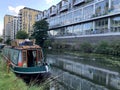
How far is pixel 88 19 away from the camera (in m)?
44.8

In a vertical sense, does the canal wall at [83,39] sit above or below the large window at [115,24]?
below

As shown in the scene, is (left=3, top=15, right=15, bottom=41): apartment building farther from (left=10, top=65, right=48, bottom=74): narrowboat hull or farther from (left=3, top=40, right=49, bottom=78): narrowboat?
(left=10, top=65, right=48, bottom=74): narrowboat hull

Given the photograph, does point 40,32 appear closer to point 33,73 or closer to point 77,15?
point 77,15

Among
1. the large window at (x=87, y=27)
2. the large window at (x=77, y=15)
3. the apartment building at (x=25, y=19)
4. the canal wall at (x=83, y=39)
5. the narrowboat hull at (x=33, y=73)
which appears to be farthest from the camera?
the apartment building at (x=25, y=19)

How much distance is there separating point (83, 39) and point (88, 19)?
464 centimetres

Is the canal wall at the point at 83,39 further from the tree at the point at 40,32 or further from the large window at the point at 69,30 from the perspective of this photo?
the tree at the point at 40,32

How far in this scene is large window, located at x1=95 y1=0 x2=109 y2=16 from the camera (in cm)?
3953

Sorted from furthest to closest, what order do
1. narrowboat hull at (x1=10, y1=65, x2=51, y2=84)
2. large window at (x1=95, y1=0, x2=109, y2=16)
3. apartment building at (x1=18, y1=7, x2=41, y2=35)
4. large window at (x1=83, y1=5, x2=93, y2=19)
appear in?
apartment building at (x1=18, y1=7, x2=41, y2=35) < large window at (x1=83, y1=5, x2=93, y2=19) < large window at (x1=95, y1=0, x2=109, y2=16) < narrowboat hull at (x1=10, y1=65, x2=51, y2=84)

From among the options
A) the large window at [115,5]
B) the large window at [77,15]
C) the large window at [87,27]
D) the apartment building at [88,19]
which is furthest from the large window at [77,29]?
the large window at [115,5]

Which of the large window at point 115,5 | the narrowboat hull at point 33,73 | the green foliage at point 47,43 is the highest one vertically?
the large window at point 115,5

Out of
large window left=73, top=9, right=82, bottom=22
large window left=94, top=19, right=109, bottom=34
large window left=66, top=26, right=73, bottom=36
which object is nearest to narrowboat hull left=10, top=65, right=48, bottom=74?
large window left=94, top=19, right=109, bottom=34

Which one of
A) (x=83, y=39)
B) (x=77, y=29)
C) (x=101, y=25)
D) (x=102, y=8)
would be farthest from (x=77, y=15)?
(x=101, y=25)

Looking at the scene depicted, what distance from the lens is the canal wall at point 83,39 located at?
34.0 m

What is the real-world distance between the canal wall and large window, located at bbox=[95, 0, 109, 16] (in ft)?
16.7
